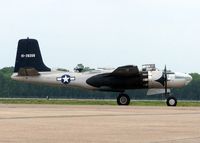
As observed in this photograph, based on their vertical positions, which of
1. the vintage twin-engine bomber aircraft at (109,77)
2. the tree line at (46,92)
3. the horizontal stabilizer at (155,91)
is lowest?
the tree line at (46,92)

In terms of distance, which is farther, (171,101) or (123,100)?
(123,100)

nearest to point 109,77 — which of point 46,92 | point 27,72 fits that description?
point 27,72

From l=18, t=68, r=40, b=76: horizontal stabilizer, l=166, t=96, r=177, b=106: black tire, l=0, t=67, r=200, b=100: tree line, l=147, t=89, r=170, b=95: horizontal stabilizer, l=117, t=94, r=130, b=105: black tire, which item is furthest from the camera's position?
l=0, t=67, r=200, b=100: tree line

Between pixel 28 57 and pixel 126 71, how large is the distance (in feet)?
29.1

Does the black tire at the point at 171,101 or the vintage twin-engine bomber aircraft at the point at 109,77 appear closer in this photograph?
the black tire at the point at 171,101

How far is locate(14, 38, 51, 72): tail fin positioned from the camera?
50.8m

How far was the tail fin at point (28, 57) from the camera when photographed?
1998 inches

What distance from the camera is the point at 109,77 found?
4953 cm

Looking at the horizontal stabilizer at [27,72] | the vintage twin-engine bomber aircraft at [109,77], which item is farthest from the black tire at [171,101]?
the horizontal stabilizer at [27,72]

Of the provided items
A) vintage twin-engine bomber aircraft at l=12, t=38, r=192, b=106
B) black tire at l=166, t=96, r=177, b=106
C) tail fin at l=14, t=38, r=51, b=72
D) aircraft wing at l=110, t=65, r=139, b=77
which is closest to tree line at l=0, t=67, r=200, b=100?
tail fin at l=14, t=38, r=51, b=72

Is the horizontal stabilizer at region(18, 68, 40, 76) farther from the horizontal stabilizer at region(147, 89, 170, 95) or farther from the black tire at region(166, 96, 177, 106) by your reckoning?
the black tire at region(166, 96, 177, 106)

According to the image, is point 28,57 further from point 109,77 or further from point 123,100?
point 123,100

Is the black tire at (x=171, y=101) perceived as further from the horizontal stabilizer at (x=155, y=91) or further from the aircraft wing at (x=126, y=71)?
the aircraft wing at (x=126, y=71)

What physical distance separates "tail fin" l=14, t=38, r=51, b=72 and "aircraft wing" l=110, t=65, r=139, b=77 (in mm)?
6054
